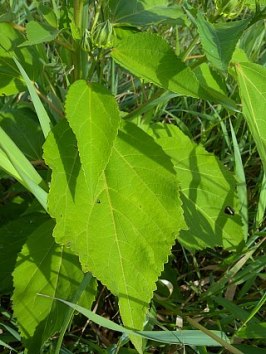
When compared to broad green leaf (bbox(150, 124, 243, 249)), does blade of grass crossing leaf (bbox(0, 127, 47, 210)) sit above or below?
above

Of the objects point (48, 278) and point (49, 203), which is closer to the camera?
point (49, 203)

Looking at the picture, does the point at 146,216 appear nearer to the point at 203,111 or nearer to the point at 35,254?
the point at 35,254

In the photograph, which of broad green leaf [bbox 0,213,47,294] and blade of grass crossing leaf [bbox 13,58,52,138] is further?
broad green leaf [bbox 0,213,47,294]

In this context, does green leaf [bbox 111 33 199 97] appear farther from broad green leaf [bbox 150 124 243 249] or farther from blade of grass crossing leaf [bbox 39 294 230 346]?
blade of grass crossing leaf [bbox 39 294 230 346]

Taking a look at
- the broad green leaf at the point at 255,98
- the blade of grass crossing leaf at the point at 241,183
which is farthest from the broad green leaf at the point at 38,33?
the blade of grass crossing leaf at the point at 241,183

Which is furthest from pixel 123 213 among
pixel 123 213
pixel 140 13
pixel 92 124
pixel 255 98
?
pixel 140 13


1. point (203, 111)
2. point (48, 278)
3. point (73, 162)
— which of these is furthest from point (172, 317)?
point (203, 111)

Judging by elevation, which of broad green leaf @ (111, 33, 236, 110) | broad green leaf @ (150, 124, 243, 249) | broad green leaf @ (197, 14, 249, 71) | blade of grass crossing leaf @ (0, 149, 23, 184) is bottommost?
broad green leaf @ (150, 124, 243, 249)

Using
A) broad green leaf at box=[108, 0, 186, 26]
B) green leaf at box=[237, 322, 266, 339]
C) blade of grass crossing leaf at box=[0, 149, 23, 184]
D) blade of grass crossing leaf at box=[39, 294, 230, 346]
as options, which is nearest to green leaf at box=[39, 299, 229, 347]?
blade of grass crossing leaf at box=[39, 294, 230, 346]
